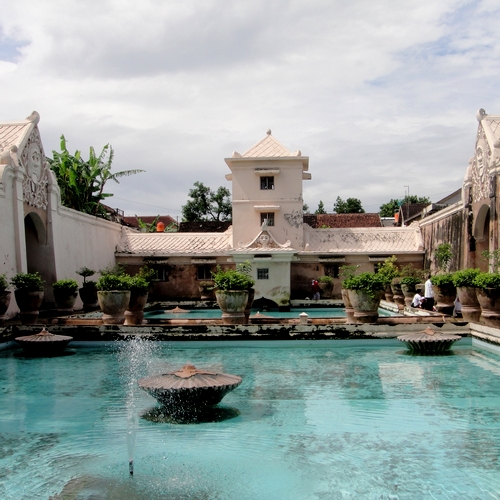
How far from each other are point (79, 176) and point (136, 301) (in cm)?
1177

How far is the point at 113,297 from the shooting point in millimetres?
11234

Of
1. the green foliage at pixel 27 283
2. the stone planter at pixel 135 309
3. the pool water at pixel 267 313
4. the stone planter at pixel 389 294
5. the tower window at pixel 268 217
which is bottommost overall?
the pool water at pixel 267 313

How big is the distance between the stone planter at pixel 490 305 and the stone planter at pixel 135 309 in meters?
6.76

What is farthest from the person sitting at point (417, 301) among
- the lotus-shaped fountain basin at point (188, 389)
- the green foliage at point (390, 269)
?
the lotus-shaped fountain basin at point (188, 389)

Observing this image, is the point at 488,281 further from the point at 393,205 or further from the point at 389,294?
the point at 393,205

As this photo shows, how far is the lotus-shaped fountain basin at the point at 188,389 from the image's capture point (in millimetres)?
5629

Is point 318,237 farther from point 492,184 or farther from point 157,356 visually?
point 157,356

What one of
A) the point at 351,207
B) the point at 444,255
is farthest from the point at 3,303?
the point at 351,207

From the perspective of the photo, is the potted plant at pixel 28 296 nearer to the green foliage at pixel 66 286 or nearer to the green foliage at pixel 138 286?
A: the green foliage at pixel 66 286

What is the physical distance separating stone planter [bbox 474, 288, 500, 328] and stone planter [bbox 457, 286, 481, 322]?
519mm

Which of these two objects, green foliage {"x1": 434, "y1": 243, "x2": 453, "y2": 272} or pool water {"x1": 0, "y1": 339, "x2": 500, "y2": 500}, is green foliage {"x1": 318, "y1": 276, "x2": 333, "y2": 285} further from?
pool water {"x1": 0, "y1": 339, "x2": 500, "y2": 500}

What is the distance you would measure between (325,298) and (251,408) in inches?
594

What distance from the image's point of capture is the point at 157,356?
9.68 metres

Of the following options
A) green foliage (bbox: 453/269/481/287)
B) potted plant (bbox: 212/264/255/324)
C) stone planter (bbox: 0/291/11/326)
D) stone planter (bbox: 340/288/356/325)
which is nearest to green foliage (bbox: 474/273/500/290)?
green foliage (bbox: 453/269/481/287)
